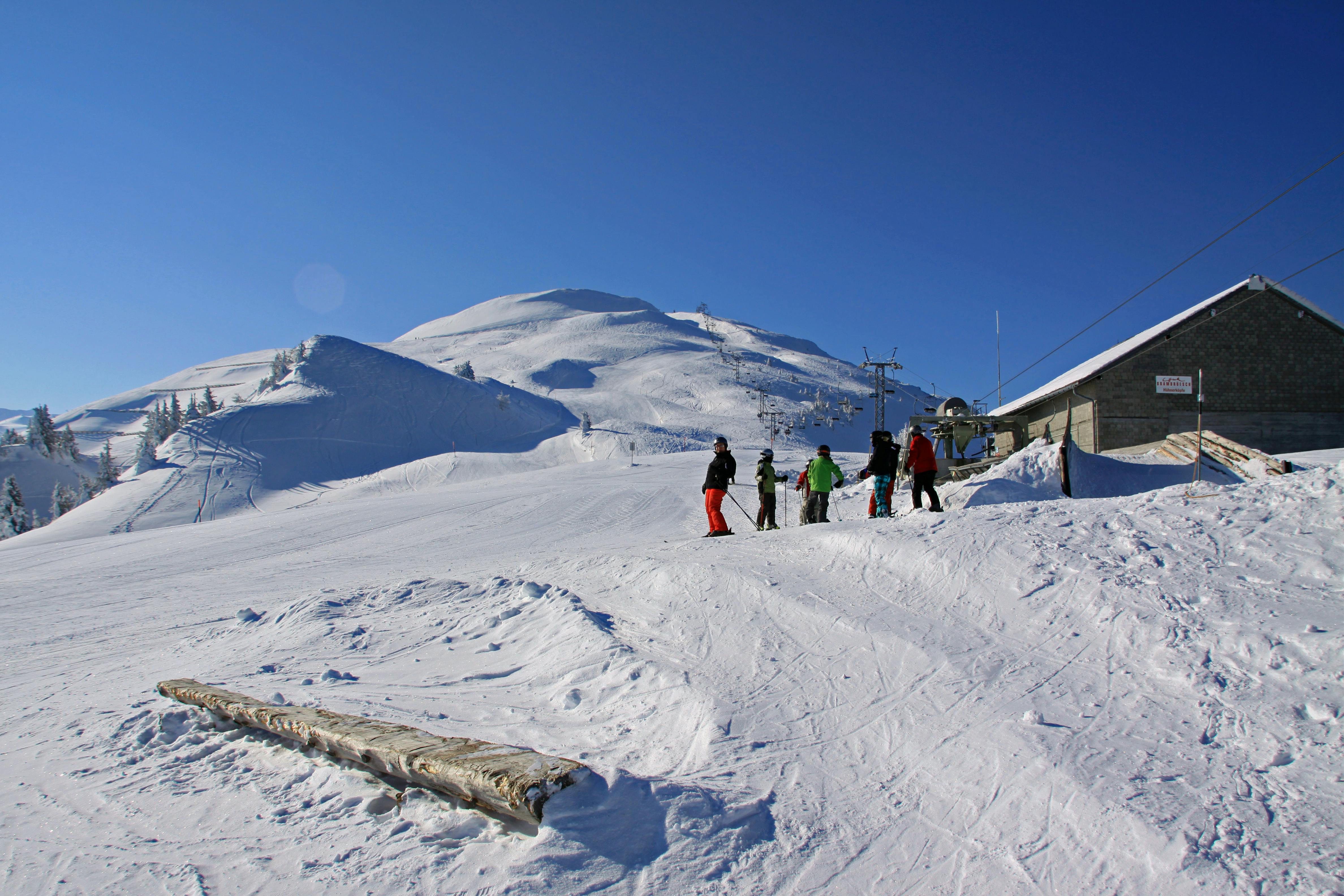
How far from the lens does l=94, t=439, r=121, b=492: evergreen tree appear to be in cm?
6556

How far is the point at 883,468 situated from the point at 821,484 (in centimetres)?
114

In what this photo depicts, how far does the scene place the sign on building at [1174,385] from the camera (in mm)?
20234

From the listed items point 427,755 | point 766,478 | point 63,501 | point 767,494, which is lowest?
point 63,501

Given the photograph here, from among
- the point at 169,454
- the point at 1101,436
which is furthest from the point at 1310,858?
the point at 169,454

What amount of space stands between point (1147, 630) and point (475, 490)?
24486 millimetres

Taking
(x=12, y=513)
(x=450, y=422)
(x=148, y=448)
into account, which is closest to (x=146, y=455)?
(x=12, y=513)

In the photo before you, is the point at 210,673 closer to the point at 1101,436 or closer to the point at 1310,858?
the point at 1310,858

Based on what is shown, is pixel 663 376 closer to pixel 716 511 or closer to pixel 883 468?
pixel 716 511

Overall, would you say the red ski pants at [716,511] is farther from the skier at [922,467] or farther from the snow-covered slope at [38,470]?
the snow-covered slope at [38,470]

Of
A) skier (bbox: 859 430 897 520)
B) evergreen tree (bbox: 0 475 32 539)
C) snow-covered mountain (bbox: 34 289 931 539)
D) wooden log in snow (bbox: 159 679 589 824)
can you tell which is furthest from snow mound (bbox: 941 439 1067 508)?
evergreen tree (bbox: 0 475 32 539)

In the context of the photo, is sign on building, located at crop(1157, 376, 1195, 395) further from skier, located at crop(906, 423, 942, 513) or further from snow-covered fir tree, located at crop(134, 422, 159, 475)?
snow-covered fir tree, located at crop(134, 422, 159, 475)

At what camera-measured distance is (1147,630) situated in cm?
486

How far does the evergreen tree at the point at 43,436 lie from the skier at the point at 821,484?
4701 inches

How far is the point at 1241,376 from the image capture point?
2019cm
